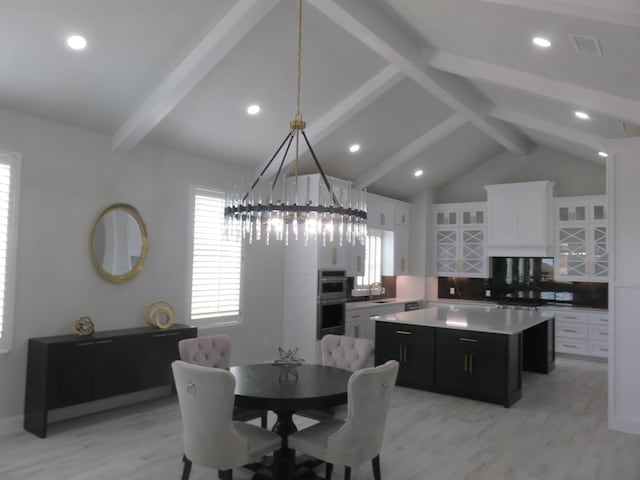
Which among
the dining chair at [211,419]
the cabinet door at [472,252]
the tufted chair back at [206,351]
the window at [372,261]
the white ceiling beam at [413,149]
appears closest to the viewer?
the dining chair at [211,419]

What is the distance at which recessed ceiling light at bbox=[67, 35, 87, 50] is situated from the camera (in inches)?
152

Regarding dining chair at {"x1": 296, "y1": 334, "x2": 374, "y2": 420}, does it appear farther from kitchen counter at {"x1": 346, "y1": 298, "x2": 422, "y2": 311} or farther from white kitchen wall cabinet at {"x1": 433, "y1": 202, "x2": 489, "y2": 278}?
white kitchen wall cabinet at {"x1": 433, "y1": 202, "x2": 489, "y2": 278}

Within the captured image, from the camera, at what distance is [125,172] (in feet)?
17.6

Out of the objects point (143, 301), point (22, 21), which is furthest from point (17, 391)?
point (22, 21)

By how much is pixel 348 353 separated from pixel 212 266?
8.55 feet

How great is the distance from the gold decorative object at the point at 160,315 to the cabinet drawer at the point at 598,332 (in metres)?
6.49

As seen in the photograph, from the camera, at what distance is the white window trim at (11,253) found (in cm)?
439

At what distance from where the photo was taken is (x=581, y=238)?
834 cm

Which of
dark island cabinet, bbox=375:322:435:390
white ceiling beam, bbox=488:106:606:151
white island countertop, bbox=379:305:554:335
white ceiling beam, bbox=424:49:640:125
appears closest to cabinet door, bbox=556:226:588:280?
white island countertop, bbox=379:305:554:335

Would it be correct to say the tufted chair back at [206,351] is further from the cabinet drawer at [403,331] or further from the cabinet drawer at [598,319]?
the cabinet drawer at [598,319]

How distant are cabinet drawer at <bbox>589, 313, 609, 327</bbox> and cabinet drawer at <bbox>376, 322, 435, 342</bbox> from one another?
3696 millimetres

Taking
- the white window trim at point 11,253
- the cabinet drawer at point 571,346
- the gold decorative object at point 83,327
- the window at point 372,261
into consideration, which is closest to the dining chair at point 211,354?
the gold decorative object at point 83,327

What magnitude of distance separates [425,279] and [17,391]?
7.23 metres

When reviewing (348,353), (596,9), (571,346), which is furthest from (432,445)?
(571,346)
